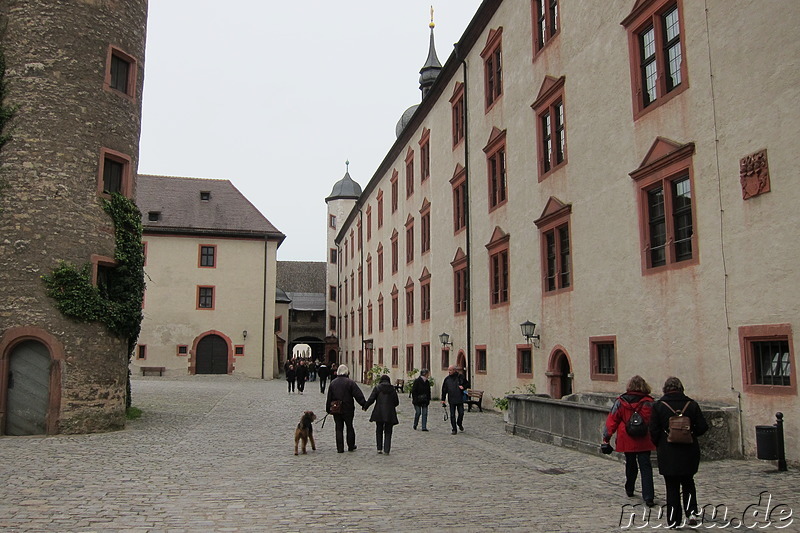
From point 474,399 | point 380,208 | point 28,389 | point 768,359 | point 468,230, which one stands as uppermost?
point 380,208

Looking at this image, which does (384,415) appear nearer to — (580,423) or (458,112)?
(580,423)

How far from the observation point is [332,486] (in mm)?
9719

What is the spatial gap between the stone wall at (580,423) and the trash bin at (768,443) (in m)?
0.98

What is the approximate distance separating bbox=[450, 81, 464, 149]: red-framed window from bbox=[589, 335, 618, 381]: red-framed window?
1217cm

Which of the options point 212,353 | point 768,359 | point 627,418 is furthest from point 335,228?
point 627,418

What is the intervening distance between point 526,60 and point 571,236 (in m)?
6.00

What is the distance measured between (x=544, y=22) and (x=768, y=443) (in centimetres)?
1308

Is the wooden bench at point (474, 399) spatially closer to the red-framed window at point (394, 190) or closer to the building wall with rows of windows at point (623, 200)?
the building wall with rows of windows at point (623, 200)

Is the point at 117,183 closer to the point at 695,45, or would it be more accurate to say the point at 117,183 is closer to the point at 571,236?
the point at 571,236

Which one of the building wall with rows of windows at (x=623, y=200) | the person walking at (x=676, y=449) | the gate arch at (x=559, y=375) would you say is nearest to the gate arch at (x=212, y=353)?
the building wall with rows of windows at (x=623, y=200)

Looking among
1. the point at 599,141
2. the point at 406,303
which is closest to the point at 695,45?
the point at 599,141

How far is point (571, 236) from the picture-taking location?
57.2ft
